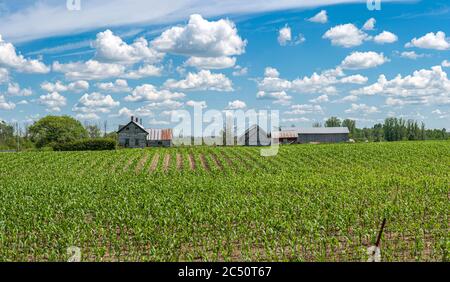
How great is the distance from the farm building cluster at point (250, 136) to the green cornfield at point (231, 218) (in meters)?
17.9

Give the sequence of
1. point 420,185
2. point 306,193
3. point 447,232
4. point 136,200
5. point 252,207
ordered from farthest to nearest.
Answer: point 420,185 < point 306,193 < point 136,200 < point 252,207 < point 447,232

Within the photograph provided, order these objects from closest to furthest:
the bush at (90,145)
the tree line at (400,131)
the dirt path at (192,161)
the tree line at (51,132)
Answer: the dirt path at (192,161), the bush at (90,145), the tree line at (51,132), the tree line at (400,131)

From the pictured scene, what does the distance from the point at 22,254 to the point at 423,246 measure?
12.3 meters

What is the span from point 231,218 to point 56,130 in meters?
76.7

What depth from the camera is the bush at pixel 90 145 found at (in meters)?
64.6

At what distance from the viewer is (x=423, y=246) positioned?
1414 centimetres

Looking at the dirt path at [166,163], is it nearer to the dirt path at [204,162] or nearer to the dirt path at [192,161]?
the dirt path at [192,161]

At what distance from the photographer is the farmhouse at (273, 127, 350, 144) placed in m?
99.8

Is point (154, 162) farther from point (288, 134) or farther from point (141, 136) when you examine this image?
point (288, 134)

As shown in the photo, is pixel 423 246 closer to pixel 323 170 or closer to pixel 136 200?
pixel 136 200

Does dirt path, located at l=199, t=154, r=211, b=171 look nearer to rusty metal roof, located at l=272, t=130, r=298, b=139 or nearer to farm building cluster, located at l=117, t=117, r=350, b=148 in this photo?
farm building cluster, located at l=117, t=117, r=350, b=148

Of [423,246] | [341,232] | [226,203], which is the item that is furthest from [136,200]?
[423,246]

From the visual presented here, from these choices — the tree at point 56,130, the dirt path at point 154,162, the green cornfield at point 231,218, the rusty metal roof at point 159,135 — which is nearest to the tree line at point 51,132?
the tree at point 56,130

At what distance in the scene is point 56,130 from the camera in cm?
8819
